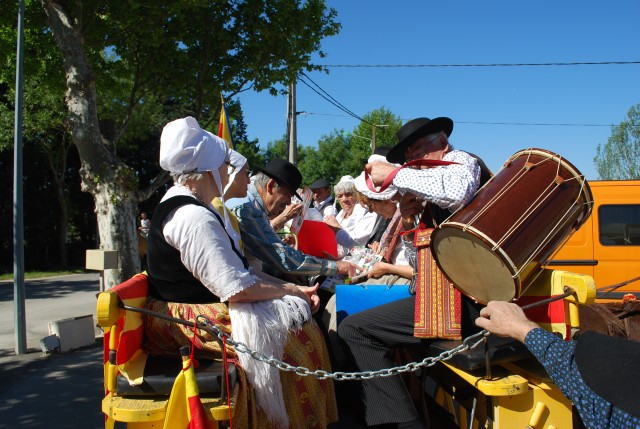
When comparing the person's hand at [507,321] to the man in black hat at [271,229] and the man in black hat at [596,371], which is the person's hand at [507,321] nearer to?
the man in black hat at [596,371]

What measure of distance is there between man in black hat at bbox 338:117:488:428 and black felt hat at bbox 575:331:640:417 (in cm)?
122

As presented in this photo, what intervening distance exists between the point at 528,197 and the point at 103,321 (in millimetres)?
2000

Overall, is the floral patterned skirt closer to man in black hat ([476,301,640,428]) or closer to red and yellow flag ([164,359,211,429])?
red and yellow flag ([164,359,211,429])

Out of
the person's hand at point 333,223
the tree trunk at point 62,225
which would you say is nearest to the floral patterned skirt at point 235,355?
the person's hand at point 333,223

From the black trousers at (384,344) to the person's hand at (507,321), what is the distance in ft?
2.57

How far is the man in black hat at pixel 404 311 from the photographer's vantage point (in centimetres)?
269

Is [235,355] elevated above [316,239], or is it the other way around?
[316,239]

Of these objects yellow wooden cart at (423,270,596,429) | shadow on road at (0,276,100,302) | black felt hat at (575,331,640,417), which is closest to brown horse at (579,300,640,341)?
yellow wooden cart at (423,270,596,429)

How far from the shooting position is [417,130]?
10.0 feet

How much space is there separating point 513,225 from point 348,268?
1561mm

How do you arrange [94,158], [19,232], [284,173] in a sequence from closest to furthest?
[284,173] → [19,232] → [94,158]

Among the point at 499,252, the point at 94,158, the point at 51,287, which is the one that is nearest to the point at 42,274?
the point at 51,287

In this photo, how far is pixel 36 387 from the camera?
5480 mm

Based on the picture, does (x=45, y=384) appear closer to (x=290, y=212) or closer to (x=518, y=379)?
(x=290, y=212)
